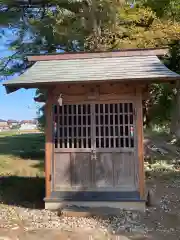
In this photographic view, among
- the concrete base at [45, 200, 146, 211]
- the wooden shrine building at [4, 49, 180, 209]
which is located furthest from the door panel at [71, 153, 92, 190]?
the concrete base at [45, 200, 146, 211]

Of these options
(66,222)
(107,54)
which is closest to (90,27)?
(107,54)

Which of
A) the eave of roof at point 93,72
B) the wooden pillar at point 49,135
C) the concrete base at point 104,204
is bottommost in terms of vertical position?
the concrete base at point 104,204

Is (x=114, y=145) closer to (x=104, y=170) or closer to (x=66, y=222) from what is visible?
(x=104, y=170)

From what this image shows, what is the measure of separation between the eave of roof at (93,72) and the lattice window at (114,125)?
728 millimetres

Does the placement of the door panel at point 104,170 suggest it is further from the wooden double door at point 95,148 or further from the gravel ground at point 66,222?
the gravel ground at point 66,222

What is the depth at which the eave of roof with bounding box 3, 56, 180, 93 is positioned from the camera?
21.9 ft

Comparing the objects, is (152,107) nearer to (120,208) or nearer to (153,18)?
(153,18)

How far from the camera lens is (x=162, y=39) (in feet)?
43.7

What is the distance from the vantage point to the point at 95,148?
7191 millimetres

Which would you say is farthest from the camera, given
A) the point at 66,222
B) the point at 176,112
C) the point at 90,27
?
the point at 176,112

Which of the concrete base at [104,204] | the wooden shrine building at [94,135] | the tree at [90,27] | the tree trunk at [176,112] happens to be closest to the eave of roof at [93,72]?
the wooden shrine building at [94,135]

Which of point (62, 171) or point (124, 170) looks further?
point (62, 171)

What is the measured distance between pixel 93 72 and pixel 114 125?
126 cm

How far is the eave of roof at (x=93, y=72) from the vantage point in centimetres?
669
